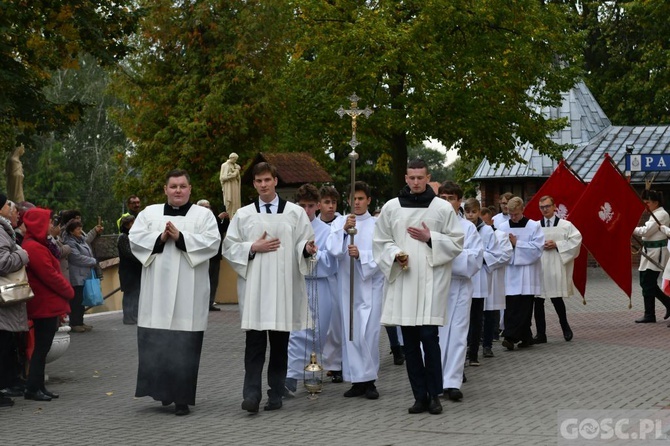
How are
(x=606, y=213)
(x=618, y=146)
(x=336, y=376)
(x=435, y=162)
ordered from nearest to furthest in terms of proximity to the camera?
(x=336, y=376) < (x=606, y=213) < (x=618, y=146) < (x=435, y=162)

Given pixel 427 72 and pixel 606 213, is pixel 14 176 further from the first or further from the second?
pixel 427 72

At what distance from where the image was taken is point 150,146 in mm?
41250

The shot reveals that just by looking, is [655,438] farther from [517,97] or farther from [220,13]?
[220,13]

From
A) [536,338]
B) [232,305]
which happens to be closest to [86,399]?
[536,338]

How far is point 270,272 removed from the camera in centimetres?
1027

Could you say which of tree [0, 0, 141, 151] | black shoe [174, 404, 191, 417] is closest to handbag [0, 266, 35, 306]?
black shoe [174, 404, 191, 417]

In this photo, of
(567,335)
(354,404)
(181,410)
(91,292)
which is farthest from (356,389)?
(91,292)

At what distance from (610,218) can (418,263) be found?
25.5 ft

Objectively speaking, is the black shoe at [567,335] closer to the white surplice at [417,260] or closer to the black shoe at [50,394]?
the white surplice at [417,260]

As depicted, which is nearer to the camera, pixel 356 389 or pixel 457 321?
pixel 457 321

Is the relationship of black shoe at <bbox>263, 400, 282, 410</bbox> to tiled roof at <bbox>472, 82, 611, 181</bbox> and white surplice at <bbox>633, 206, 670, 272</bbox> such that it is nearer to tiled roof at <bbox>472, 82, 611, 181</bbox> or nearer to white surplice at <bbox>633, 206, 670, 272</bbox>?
white surplice at <bbox>633, 206, 670, 272</bbox>

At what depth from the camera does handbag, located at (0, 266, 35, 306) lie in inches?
410

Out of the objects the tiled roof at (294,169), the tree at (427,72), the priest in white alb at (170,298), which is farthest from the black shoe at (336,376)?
the tree at (427,72)

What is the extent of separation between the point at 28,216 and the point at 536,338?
23.6 feet
